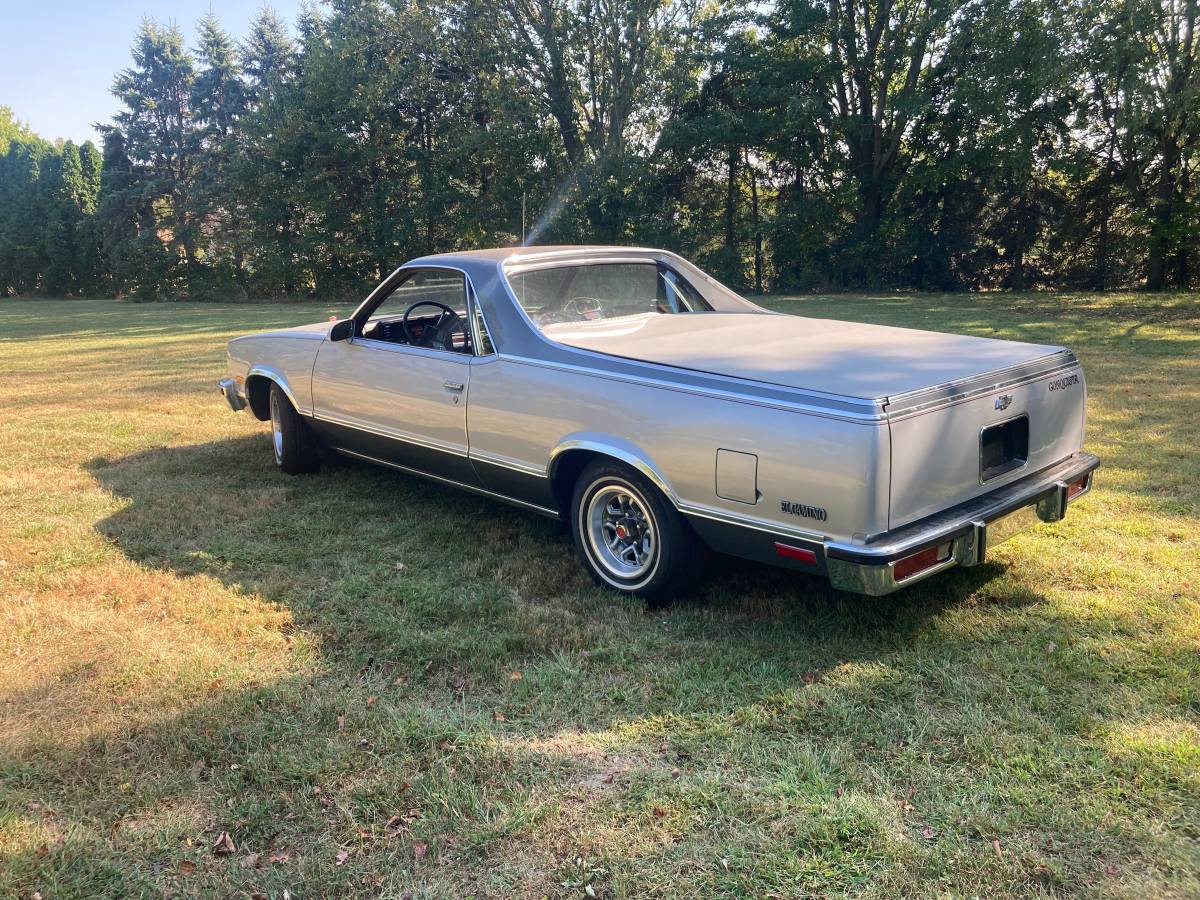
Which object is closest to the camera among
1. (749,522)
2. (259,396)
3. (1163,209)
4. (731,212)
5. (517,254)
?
(749,522)

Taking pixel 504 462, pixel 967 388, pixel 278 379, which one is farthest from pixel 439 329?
pixel 967 388

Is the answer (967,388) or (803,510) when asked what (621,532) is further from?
(967,388)

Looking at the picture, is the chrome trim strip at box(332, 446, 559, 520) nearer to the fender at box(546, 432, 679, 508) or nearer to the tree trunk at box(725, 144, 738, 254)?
the fender at box(546, 432, 679, 508)

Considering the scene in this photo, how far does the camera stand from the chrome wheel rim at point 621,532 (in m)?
3.84

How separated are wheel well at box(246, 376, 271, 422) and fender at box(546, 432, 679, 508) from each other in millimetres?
3280

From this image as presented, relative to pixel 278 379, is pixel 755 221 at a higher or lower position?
higher

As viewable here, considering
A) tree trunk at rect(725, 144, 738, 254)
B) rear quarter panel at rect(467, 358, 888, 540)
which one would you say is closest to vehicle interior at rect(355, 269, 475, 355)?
rear quarter panel at rect(467, 358, 888, 540)

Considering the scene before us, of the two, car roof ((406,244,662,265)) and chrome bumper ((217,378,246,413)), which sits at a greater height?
car roof ((406,244,662,265))

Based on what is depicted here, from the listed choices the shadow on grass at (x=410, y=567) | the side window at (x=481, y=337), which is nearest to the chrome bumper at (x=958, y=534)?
the shadow on grass at (x=410, y=567)

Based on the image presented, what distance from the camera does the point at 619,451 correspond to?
374 cm

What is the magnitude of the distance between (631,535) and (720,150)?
23870 mm

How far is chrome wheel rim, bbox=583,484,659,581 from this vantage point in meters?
3.84

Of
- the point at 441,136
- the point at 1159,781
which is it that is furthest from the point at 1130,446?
the point at 441,136

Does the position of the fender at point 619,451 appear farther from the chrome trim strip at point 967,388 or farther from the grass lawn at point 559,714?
the chrome trim strip at point 967,388
